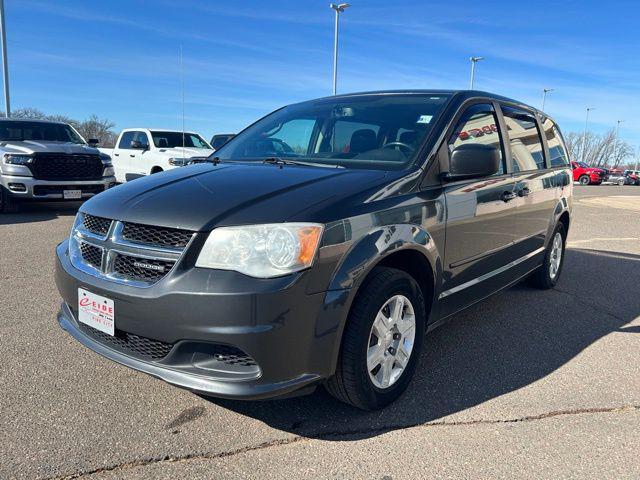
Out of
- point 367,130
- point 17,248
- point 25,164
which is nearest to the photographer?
point 367,130

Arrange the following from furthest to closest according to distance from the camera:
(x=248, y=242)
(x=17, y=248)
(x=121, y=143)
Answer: (x=121, y=143) < (x=17, y=248) < (x=248, y=242)

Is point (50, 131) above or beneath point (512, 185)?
above

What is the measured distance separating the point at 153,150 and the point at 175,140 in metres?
0.77

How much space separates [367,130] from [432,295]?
120 centimetres

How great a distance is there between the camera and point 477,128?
3.68m

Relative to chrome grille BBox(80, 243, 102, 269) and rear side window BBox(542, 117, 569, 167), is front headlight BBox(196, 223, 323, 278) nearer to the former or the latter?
chrome grille BBox(80, 243, 102, 269)

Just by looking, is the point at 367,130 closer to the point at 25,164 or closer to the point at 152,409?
the point at 152,409

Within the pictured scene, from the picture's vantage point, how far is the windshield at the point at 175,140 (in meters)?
13.0

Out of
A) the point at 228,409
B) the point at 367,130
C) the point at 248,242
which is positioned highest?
the point at 367,130

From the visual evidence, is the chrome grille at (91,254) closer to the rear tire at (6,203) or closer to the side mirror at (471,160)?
the side mirror at (471,160)

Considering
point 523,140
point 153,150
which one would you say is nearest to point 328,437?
point 523,140

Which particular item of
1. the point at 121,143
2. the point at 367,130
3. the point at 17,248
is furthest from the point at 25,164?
the point at 367,130

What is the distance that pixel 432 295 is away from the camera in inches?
123

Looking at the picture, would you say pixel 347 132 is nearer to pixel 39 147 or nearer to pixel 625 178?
pixel 39 147
